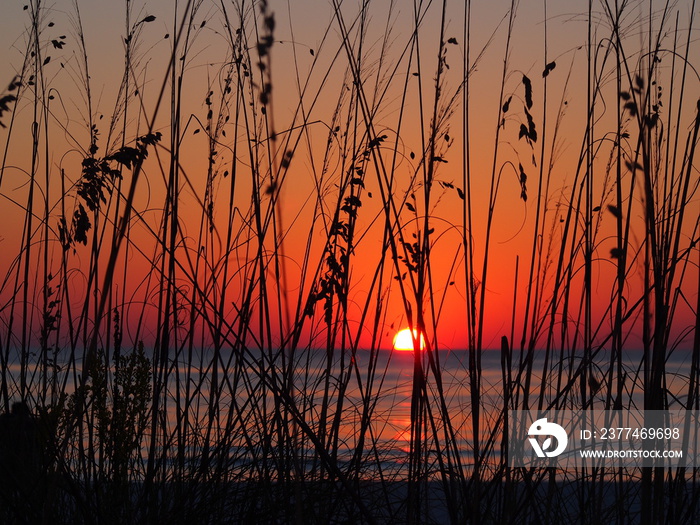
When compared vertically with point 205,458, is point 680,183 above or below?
above

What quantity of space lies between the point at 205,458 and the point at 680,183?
107cm

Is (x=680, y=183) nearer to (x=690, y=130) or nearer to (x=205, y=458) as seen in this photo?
(x=690, y=130)

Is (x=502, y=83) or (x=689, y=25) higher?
(x=689, y=25)

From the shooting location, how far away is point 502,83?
150 centimetres

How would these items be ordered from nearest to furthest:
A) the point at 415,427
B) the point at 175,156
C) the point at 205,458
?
1. the point at 175,156
2. the point at 205,458
3. the point at 415,427

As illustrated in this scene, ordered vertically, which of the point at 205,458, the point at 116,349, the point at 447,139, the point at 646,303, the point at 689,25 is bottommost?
the point at 205,458

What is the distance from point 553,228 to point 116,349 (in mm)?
1112

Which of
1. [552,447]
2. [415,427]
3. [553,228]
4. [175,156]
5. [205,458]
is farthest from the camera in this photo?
[553,228]

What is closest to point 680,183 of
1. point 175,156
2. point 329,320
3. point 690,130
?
point 690,130

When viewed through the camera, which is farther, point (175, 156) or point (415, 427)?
point (415, 427)

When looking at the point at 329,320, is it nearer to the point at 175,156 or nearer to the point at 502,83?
the point at 175,156

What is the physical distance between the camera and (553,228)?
184 centimetres

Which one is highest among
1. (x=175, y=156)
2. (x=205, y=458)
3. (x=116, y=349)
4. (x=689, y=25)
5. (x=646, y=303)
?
(x=689, y=25)

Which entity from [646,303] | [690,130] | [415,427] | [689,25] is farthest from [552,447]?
[689,25]
